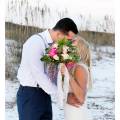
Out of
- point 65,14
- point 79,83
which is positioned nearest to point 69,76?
point 79,83

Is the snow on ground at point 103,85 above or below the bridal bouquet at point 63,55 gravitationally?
below

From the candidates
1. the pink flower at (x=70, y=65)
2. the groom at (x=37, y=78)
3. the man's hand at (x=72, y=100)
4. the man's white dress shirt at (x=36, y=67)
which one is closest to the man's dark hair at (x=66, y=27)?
the groom at (x=37, y=78)

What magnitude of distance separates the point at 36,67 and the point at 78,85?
12.2 inches

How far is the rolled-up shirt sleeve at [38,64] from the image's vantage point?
2.71m

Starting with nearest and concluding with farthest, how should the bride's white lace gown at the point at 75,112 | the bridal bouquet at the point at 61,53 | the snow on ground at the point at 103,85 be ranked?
the bridal bouquet at the point at 61,53, the bride's white lace gown at the point at 75,112, the snow on ground at the point at 103,85

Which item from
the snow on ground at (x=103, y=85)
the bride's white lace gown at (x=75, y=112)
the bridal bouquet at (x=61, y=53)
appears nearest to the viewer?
the bridal bouquet at (x=61, y=53)

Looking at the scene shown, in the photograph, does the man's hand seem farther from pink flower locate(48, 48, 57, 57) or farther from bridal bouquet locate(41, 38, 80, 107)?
pink flower locate(48, 48, 57, 57)

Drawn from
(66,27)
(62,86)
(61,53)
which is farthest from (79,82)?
(66,27)

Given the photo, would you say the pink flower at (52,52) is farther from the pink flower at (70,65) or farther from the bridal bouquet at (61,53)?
the pink flower at (70,65)

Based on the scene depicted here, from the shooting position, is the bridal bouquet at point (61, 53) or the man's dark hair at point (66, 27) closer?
the bridal bouquet at point (61, 53)

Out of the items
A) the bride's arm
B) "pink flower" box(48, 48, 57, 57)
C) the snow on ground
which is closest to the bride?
the bride's arm

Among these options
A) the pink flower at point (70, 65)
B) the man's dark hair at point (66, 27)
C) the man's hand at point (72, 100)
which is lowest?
the man's hand at point (72, 100)

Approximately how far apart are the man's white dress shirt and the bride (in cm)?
14
